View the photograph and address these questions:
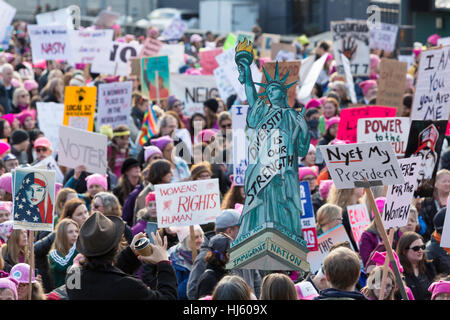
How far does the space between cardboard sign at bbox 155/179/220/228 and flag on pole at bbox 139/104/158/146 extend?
4.64 m

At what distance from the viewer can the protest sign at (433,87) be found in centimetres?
1020

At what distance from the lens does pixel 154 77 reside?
14.5 meters

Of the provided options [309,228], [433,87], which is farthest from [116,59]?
[309,228]

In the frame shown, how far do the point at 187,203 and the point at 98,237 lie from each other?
2602 mm

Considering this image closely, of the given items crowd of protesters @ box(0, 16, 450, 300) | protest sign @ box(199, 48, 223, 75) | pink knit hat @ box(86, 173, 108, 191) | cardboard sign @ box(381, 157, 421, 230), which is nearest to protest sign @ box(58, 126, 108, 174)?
crowd of protesters @ box(0, 16, 450, 300)

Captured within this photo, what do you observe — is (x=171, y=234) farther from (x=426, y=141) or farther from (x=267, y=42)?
(x=267, y=42)

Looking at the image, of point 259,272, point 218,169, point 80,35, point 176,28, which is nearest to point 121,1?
point 176,28

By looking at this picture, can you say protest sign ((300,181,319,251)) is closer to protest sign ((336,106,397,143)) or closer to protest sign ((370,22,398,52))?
A: protest sign ((336,106,397,143))

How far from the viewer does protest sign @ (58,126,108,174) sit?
33.3 ft

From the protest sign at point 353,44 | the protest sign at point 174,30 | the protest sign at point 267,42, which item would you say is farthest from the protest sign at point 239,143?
the protest sign at point 174,30

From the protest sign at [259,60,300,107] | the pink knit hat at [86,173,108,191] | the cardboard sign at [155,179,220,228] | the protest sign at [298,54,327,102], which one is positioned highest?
the protest sign at [259,60,300,107]

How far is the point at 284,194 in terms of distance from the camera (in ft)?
21.6

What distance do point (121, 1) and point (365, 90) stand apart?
26110mm

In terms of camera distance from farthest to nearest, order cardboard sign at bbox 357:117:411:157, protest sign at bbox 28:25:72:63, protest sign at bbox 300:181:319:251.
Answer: protest sign at bbox 28:25:72:63, cardboard sign at bbox 357:117:411:157, protest sign at bbox 300:181:319:251
